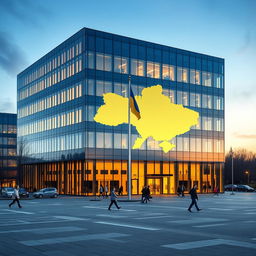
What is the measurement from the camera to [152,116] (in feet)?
205

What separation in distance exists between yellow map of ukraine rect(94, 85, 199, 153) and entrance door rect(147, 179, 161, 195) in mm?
4876

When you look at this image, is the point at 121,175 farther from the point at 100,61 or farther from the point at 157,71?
the point at 157,71

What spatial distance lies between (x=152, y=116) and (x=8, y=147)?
6502cm

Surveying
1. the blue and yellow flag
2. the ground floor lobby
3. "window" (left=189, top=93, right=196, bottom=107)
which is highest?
"window" (left=189, top=93, right=196, bottom=107)

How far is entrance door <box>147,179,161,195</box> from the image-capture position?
64.1 metres

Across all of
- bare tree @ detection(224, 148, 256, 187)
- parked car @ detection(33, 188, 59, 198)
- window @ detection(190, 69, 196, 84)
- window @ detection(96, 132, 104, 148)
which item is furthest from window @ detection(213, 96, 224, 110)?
bare tree @ detection(224, 148, 256, 187)

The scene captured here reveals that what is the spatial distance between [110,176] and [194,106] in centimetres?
1878

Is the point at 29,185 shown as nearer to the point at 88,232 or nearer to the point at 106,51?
the point at 106,51

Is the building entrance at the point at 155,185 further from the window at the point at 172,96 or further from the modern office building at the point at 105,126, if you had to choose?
the window at the point at 172,96

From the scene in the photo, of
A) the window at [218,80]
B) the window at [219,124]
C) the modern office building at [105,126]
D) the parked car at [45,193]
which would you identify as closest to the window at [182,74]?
the modern office building at [105,126]

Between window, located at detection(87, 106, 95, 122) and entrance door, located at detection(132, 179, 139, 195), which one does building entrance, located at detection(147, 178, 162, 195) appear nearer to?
entrance door, located at detection(132, 179, 139, 195)

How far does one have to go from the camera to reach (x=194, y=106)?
6862 cm

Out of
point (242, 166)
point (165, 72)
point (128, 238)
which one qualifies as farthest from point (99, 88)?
point (242, 166)


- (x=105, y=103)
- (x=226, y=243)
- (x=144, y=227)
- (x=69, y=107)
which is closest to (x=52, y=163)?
(x=69, y=107)
